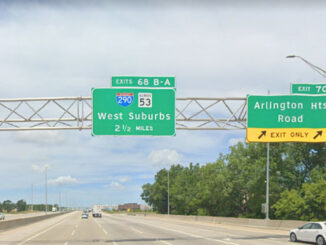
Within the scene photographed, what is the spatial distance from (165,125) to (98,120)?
3.64 metres

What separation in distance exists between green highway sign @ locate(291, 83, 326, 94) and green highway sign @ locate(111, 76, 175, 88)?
6.93 metres

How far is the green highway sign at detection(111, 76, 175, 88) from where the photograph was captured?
81.8 ft

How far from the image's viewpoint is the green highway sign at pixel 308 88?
1003 inches

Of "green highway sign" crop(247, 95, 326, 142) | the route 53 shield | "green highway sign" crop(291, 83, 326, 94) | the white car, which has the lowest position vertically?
the white car

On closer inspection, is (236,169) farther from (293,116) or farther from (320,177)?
(293,116)

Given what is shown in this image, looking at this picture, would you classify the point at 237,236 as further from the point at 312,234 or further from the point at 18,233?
the point at 18,233

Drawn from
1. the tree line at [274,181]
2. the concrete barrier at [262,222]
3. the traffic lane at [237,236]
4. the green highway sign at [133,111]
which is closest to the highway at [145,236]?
the traffic lane at [237,236]

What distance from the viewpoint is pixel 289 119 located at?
25.2m

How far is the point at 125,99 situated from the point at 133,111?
2.64 feet

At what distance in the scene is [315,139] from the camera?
83.0ft

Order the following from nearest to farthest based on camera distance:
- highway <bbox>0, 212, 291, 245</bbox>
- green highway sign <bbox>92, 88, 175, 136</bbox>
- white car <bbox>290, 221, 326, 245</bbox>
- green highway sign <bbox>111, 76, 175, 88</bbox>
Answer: white car <bbox>290, 221, 326, 245</bbox> < green highway sign <bbox>92, 88, 175, 136</bbox> < highway <bbox>0, 212, 291, 245</bbox> < green highway sign <bbox>111, 76, 175, 88</bbox>

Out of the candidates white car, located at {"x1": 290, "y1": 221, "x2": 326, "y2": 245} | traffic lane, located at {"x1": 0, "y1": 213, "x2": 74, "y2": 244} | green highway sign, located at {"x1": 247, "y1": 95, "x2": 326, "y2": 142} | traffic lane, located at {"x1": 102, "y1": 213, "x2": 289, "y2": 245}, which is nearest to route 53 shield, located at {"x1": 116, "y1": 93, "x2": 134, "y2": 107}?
green highway sign, located at {"x1": 247, "y1": 95, "x2": 326, "y2": 142}

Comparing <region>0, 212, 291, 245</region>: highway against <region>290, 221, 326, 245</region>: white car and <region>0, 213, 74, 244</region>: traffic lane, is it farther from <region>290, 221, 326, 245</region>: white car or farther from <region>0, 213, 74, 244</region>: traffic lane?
<region>290, 221, 326, 245</region>: white car

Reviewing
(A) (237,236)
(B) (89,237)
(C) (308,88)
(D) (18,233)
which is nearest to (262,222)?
(A) (237,236)
